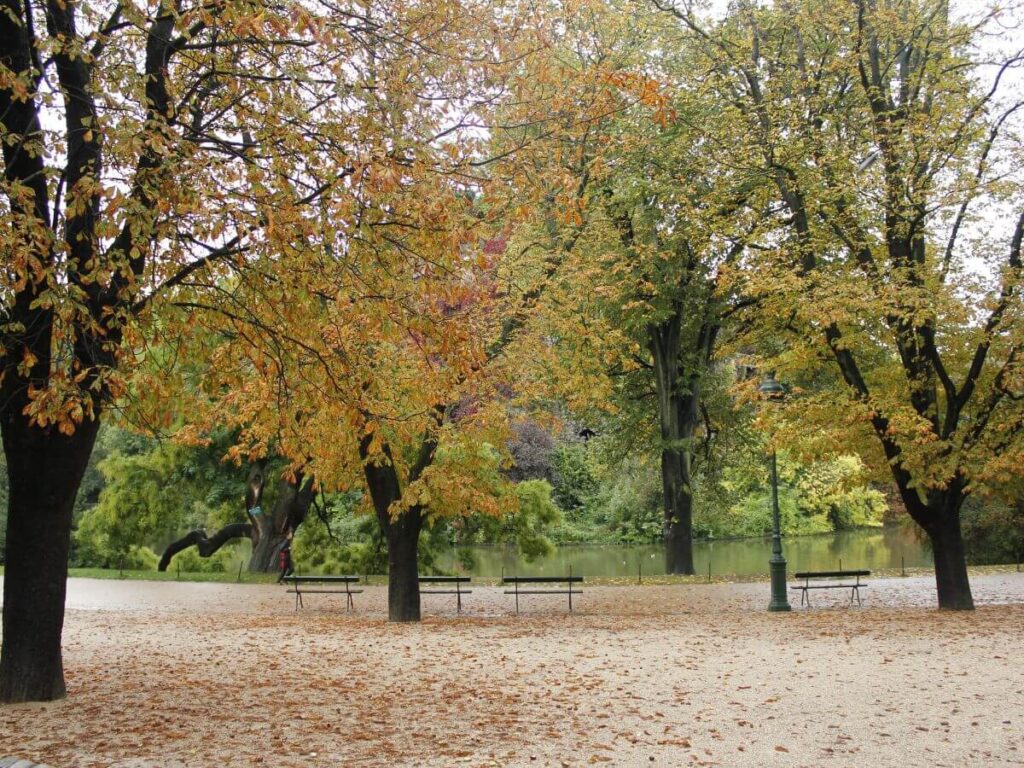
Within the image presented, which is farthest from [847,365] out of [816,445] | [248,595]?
[248,595]

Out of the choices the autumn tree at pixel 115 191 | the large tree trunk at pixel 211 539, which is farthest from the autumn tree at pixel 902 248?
the large tree trunk at pixel 211 539

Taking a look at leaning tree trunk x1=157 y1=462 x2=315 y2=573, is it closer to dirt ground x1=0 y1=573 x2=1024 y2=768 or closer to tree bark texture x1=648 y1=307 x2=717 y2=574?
tree bark texture x1=648 y1=307 x2=717 y2=574

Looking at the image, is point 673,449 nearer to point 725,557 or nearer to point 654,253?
point 654,253

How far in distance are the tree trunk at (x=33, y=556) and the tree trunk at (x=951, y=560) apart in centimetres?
1411

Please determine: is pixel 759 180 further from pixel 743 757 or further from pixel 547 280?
pixel 743 757

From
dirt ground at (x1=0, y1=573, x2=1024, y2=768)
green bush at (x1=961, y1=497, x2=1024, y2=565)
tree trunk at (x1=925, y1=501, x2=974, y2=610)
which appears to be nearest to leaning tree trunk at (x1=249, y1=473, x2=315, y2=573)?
dirt ground at (x1=0, y1=573, x2=1024, y2=768)

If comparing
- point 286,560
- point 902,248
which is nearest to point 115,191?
point 902,248

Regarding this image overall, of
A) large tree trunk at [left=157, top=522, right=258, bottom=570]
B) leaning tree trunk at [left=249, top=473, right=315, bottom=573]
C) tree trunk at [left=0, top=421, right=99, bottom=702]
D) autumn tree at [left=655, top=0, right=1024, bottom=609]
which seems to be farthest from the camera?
large tree trunk at [left=157, top=522, right=258, bottom=570]

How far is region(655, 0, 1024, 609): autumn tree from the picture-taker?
15.4 metres

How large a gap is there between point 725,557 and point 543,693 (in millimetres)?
29594

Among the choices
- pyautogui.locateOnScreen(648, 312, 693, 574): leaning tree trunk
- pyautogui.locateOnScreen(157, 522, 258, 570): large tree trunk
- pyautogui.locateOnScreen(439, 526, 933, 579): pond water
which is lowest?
pyautogui.locateOnScreen(439, 526, 933, 579): pond water

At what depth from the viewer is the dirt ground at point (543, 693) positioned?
6.68 metres

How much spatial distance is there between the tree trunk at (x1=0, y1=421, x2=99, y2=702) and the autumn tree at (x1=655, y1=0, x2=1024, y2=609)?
37.8 ft

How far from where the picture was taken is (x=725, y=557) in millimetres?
37062
